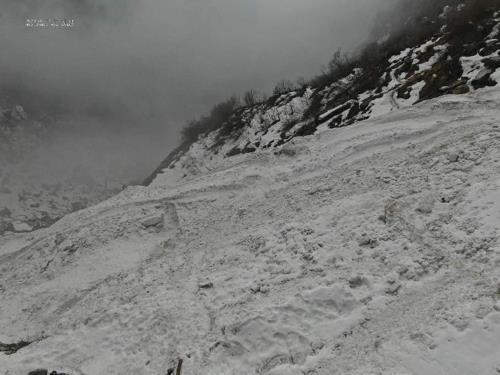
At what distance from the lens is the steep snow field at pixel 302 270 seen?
7.69m

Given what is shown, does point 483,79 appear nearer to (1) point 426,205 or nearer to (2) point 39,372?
(1) point 426,205

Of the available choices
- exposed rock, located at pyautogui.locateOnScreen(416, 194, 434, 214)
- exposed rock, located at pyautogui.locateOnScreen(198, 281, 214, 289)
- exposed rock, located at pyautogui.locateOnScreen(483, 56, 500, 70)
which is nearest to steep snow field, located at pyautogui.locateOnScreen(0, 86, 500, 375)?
exposed rock, located at pyautogui.locateOnScreen(416, 194, 434, 214)

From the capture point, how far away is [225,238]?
45.8 ft

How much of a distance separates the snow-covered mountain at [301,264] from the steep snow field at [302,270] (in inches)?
2.0

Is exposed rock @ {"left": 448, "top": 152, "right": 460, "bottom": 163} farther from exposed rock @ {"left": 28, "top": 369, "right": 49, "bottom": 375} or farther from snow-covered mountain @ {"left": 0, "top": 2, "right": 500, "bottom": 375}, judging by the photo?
exposed rock @ {"left": 28, "top": 369, "right": 49, "bottom": 375}

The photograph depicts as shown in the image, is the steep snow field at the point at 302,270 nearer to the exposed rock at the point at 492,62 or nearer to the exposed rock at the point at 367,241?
the exposed rock at the point at 367,241

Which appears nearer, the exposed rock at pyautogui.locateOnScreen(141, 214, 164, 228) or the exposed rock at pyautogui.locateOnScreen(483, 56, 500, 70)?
the exposed rock at pyautogui.locateOnScreen(141, 214, 164, 228)

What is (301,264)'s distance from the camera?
10.6m

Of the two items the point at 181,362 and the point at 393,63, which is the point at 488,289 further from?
the point at 393,63

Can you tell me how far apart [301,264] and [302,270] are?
289 millimetres

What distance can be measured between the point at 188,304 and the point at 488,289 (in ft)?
24.5

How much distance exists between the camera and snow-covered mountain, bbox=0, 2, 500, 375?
7762mm

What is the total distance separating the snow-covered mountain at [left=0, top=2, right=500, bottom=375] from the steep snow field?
5 centimetres

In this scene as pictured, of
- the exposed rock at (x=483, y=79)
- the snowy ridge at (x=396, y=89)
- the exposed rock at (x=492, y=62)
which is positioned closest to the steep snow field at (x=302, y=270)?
the exposed rock at (x=483, y=79)
